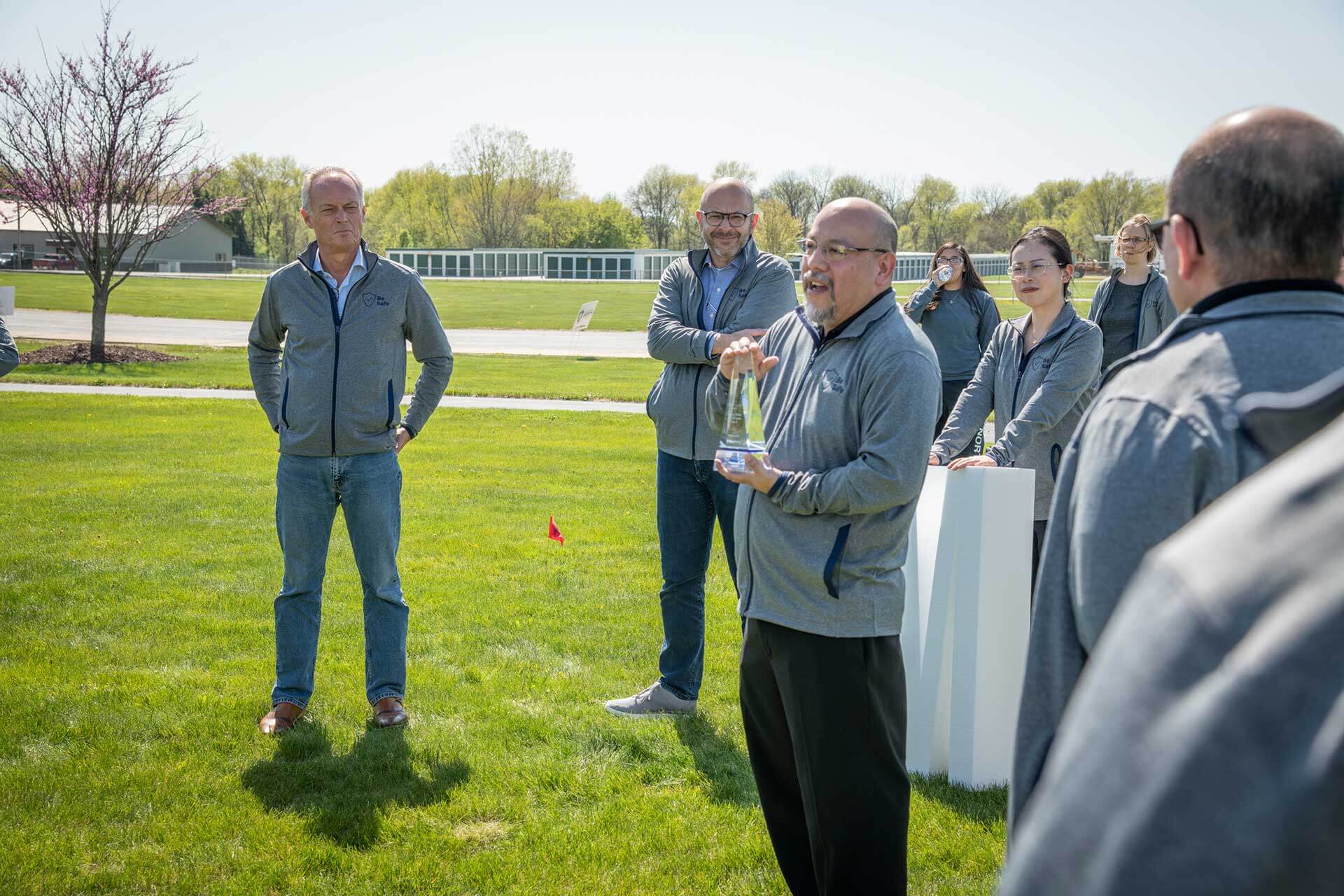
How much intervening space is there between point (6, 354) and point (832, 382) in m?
5.44

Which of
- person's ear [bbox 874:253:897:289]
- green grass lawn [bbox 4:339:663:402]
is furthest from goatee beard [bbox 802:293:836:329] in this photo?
green grass lawn [bbox 4:339:663:402]

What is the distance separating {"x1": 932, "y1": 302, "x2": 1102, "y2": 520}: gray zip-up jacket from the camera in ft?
17.7

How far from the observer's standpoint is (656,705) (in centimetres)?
566

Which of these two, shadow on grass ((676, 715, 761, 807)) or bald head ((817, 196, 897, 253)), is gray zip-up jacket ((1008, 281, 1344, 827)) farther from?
shadow on grass ((676, 715, 761, 807))

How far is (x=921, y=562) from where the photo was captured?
4.90 meters

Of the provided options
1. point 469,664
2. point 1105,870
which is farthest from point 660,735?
point 1105,870

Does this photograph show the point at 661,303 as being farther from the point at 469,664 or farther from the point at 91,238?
the point at 91,238

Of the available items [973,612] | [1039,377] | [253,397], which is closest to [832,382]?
[973,612]

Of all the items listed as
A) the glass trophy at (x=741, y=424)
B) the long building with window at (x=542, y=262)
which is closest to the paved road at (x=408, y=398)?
the glass trophy at (x=741, y=424)

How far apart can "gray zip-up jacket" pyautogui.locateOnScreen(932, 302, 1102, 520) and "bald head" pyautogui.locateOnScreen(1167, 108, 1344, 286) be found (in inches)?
143

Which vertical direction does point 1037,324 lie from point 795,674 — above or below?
above

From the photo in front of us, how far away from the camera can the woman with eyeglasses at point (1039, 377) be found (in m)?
5.39

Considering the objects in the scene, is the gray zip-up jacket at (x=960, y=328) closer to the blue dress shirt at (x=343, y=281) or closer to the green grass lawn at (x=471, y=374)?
the blue dress shirt at (x=343, y=281)

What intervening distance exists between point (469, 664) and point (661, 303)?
94.0 inches
